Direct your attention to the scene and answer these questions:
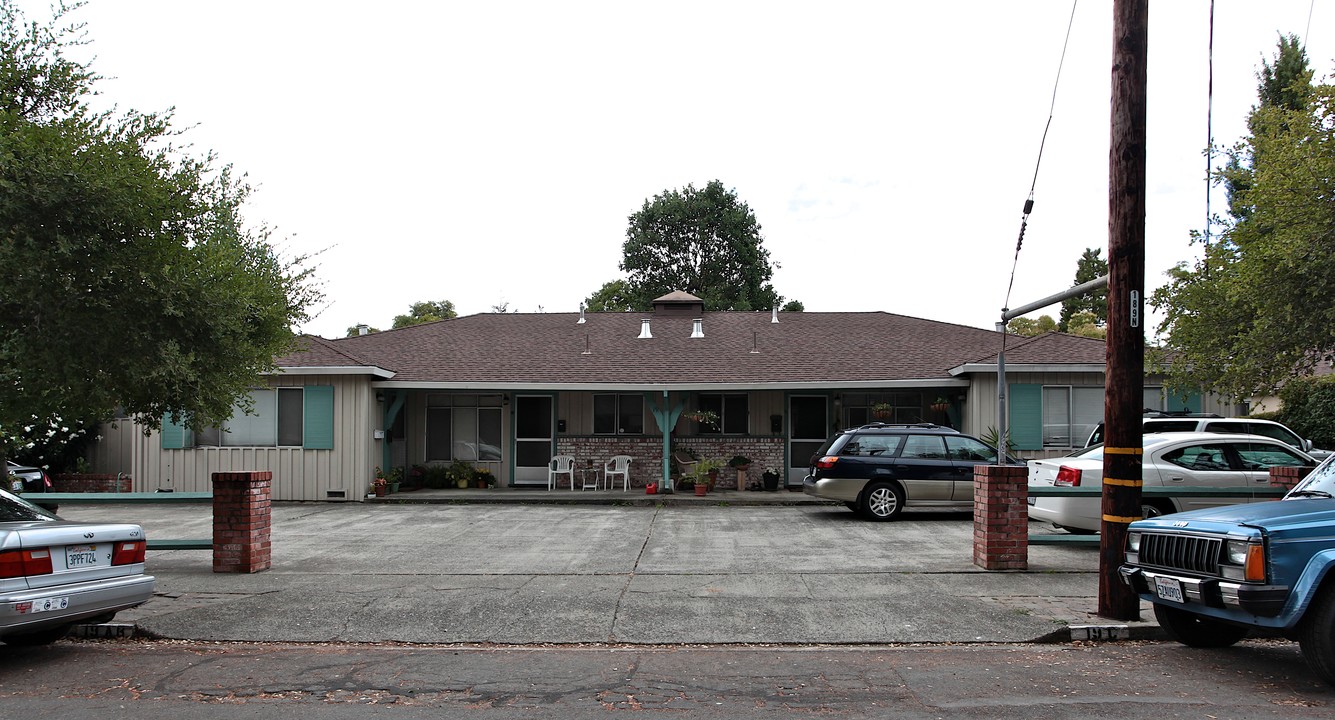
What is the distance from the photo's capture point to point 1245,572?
6.17 metres

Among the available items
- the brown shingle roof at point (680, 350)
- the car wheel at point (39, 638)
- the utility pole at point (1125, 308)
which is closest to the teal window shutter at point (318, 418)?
the brown shingle roof at point (680, 350)

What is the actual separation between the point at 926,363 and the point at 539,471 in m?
8.90

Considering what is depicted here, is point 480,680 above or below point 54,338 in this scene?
below

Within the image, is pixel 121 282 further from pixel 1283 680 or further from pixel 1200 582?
pixel 1283 680

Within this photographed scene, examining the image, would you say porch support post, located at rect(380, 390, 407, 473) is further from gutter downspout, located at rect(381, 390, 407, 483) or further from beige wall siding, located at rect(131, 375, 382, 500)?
beige wall siding, located at rect(131, 375, 382, 500)

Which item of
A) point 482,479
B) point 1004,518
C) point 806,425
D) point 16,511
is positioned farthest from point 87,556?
point 806,425

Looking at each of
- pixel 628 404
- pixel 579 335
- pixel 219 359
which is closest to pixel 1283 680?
pixel 219 359

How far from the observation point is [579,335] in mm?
23953

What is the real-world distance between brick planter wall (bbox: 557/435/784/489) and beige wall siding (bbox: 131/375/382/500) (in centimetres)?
438

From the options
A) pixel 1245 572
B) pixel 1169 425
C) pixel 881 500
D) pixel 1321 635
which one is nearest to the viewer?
pixel 1321 635

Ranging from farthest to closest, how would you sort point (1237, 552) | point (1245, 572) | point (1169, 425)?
point (1169, 425), point (1237, 552), point (1245, 572)

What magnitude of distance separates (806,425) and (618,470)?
170 inches

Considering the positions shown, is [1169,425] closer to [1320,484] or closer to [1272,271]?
[1272,271]

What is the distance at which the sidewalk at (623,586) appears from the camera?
→ 25.5 feet
